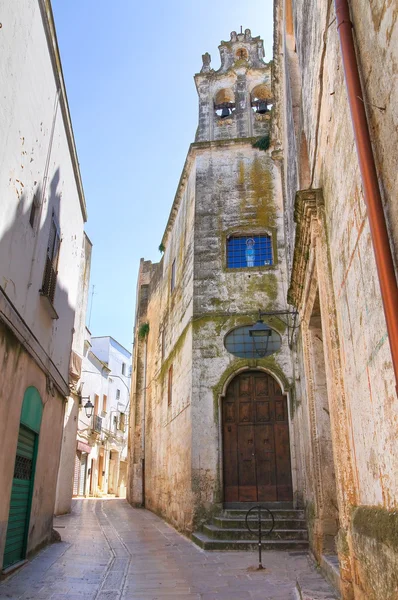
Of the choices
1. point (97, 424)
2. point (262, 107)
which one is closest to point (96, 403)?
point (97, 424)

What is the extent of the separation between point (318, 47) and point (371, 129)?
2.65 meters

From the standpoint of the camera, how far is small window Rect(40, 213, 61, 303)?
7.68 m

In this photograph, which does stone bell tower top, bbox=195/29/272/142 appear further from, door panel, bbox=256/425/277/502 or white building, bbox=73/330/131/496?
white building, bbox=73/330/131/496

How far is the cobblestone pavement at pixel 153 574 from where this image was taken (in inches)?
207

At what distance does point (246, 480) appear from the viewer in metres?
10.7

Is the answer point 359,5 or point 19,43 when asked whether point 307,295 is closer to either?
point 359,5

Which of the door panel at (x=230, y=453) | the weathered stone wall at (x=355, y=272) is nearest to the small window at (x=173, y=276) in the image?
the door panel at (x=230, y=453)

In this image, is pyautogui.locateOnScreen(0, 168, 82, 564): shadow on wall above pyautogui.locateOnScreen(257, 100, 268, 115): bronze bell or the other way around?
the other way around

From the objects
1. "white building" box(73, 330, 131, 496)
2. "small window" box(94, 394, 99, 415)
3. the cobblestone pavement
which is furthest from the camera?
"small window" box(94, 394, 99, 415)

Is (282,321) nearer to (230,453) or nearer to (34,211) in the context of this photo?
(230,453)

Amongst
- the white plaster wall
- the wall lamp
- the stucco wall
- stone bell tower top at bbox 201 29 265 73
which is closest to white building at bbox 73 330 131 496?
the wall lamp

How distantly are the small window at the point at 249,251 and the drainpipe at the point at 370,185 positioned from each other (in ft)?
29.6

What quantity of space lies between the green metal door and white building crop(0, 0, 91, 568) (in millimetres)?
15

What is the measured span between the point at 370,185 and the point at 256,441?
28.6 ft
